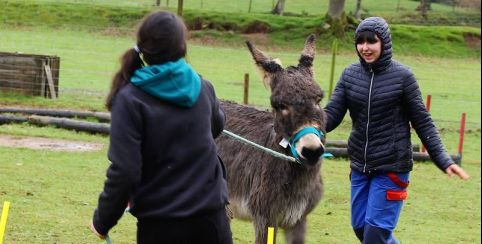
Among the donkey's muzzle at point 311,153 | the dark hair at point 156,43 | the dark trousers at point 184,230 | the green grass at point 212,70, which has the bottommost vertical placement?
the green grass at point 212,70

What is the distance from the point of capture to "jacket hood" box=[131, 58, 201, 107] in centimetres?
392

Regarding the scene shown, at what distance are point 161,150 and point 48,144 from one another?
36.6ft

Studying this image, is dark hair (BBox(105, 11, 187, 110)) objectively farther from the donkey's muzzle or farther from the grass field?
the donkey's muzzle

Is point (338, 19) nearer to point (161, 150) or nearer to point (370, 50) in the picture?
point (370, 50)

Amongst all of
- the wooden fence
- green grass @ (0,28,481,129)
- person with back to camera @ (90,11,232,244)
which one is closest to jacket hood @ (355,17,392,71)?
person with back to camera @ (90,11,232,244)

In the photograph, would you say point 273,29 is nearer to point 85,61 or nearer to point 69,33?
point 69,33

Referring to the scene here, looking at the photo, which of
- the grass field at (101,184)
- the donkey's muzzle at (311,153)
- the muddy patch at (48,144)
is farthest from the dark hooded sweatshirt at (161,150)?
the muddy patch at (48,144)

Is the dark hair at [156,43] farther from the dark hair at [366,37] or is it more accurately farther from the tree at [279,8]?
the tree at [279,8]

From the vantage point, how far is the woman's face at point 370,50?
20.2ft

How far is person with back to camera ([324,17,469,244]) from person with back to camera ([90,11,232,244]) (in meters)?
2.29

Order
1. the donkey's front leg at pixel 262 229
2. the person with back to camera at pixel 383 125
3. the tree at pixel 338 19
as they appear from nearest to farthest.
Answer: the person with back to camera at pixel 383 125 < the donkey's front leg at pixel 262 229 < the tree at pixel 338 19

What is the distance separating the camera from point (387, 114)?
6203mm

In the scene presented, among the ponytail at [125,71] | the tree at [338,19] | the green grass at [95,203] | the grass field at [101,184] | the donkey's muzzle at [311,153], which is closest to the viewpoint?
the ponytail at [125,71]

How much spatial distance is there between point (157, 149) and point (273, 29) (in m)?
34.7
